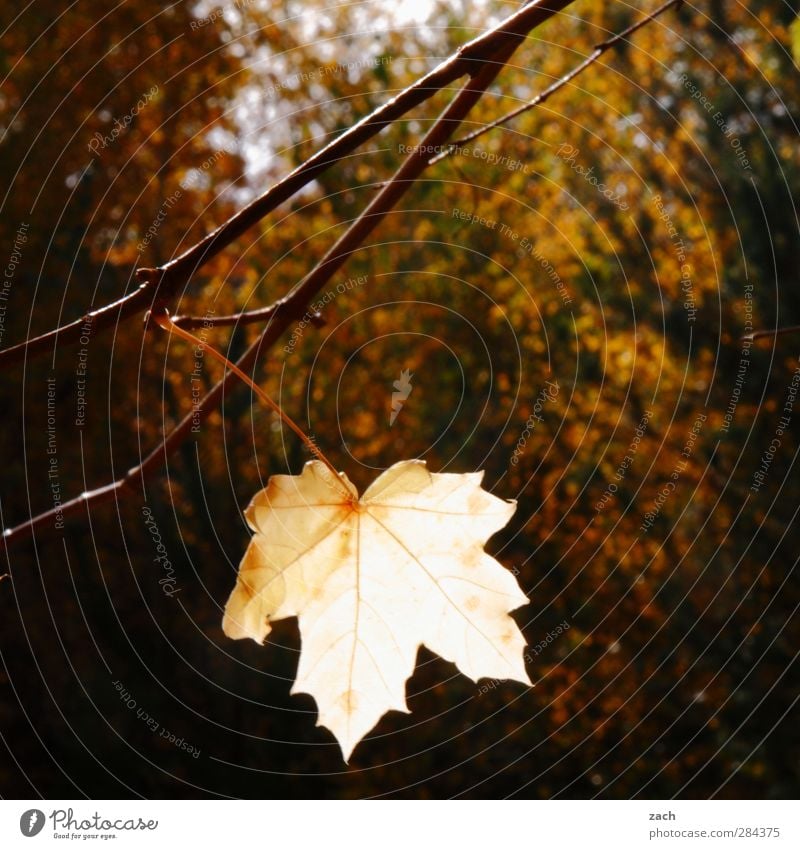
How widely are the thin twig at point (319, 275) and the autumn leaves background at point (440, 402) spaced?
172cm

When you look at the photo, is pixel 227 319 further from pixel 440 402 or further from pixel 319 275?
pixel 440 402

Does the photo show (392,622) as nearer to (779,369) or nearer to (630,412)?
(779,369)

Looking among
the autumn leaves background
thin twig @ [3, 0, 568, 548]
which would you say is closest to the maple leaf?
thin twig @ [3, 0, 568, 548]

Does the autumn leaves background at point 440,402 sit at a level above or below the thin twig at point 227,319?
above

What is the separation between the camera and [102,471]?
2.46 meters

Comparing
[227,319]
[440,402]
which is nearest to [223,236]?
[227,319]

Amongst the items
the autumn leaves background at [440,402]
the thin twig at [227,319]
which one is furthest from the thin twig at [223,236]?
the autumn leaves background at [440,402]

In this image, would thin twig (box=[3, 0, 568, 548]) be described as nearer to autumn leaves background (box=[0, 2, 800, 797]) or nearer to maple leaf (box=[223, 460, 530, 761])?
maple leaf (box=[223, 460, 530, 761])

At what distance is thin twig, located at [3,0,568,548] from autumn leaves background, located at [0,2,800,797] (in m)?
1.72

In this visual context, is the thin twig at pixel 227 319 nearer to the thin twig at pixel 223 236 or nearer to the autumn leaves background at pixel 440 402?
the thin twig at pixel 223 236

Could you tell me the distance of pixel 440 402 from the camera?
2598 millimetres

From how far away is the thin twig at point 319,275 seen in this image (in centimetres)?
39

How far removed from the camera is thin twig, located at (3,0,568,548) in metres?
0.39
